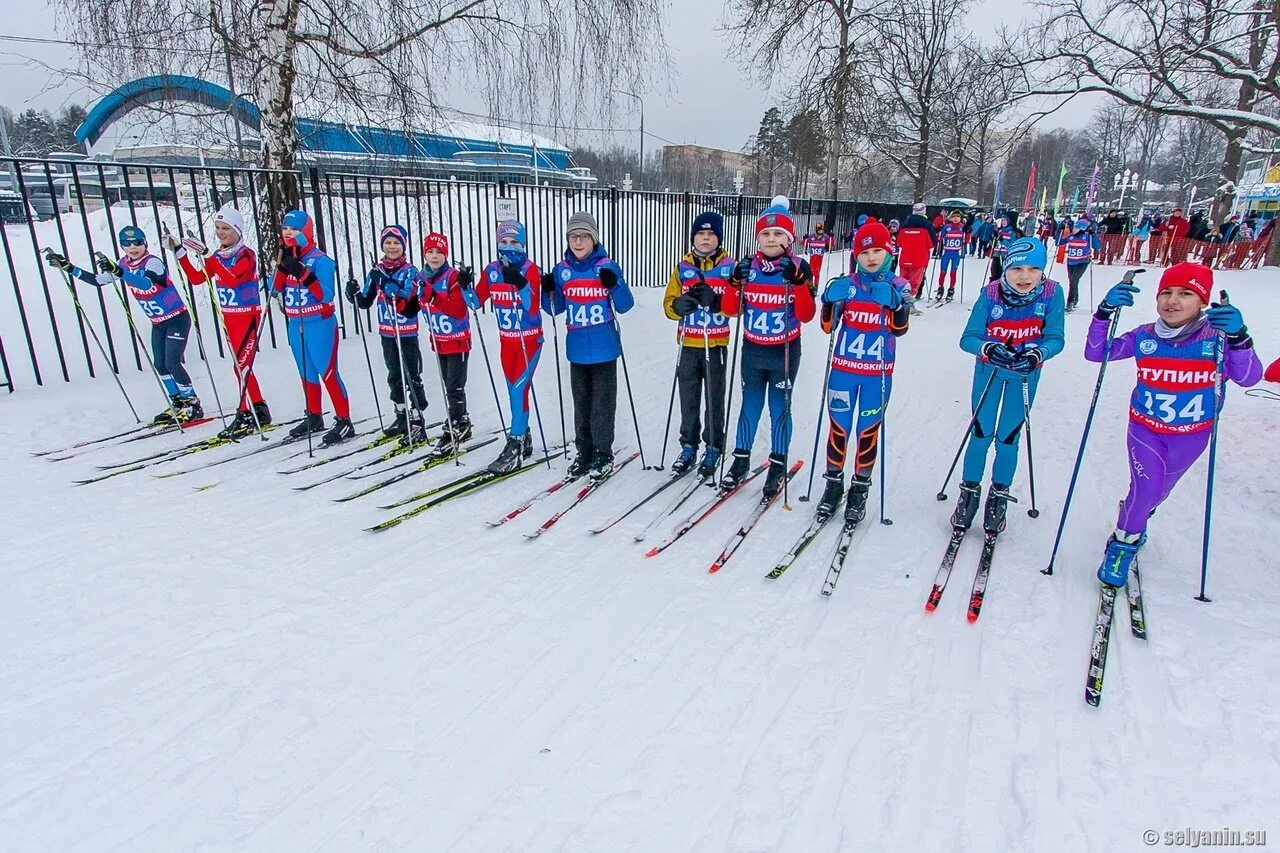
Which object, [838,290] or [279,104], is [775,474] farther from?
[279,104]

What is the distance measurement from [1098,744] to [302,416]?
6772mm

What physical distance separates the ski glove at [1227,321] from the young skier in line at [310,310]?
615cm

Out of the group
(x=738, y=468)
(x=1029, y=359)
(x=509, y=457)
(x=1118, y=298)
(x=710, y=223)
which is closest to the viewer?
(x=1118, y=298)

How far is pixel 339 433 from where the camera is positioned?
238 inches

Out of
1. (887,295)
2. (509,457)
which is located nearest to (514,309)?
(509,457)

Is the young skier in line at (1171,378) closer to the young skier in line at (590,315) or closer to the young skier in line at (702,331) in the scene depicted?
the young skier in line at (702,331)

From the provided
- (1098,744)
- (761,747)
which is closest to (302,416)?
(761,747)

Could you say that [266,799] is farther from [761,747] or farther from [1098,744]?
[1098,744]

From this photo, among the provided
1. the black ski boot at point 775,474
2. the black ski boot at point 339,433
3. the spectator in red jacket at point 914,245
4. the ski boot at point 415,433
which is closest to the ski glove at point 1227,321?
the black ski boot at point 775,474

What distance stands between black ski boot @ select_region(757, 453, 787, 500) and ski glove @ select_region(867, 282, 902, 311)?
1.36 metres

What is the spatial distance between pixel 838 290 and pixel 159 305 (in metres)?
6.05

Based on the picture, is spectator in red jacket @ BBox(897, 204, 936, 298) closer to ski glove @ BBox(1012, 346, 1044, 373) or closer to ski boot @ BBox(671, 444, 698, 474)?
ski boot @ BBox(671, 444, 698, 474)

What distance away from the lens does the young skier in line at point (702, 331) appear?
15.5 feet

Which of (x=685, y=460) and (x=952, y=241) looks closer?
(x=685, y=460)
